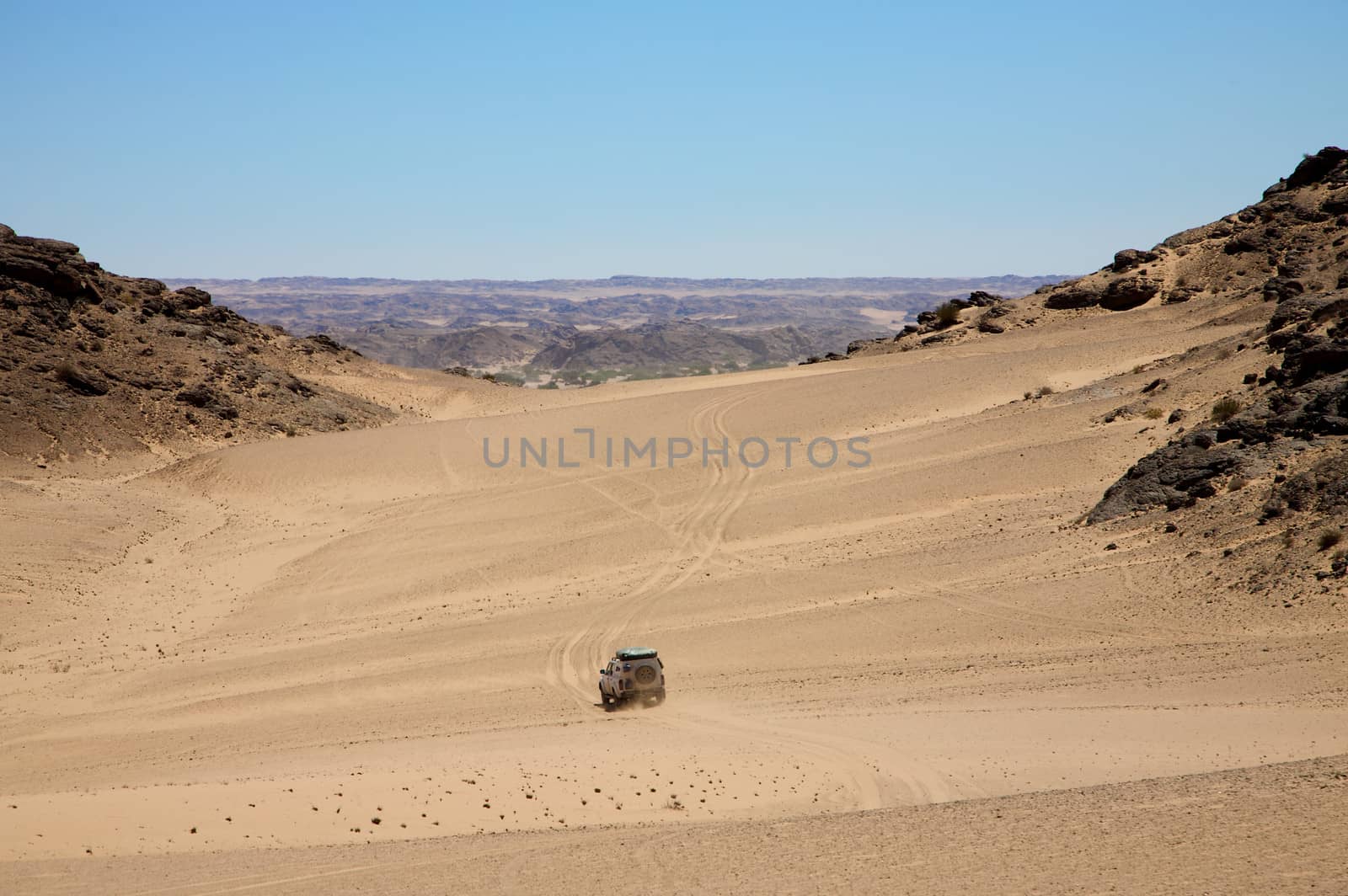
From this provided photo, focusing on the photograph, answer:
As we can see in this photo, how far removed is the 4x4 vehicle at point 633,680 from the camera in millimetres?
17688

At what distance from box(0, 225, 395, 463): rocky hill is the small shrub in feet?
102

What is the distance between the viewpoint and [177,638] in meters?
23.4

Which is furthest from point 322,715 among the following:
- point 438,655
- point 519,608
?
point 519,608

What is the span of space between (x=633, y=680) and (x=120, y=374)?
105 ft

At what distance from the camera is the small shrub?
26047 mm

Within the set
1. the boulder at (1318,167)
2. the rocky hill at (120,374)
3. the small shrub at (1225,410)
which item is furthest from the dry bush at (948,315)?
the small shrub at (1225,410)

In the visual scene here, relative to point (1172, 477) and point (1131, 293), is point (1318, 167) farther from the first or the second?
point (1172, 477)

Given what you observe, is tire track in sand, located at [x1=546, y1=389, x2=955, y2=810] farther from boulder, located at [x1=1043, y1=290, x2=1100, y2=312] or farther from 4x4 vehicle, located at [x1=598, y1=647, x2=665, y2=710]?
boulder, located at [x1=1043, y1=290, x2=1100, y2=312]

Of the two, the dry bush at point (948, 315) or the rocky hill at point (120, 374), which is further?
the dry bush at point (948, 315)

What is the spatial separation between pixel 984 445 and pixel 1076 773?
773 inches

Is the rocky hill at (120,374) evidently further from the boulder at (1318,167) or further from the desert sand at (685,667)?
the boulder at (1318,167)

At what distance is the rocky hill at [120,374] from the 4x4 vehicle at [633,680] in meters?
25.7

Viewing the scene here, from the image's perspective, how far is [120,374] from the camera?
43.2m

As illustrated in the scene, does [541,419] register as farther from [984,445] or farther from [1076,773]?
[1076,773]
